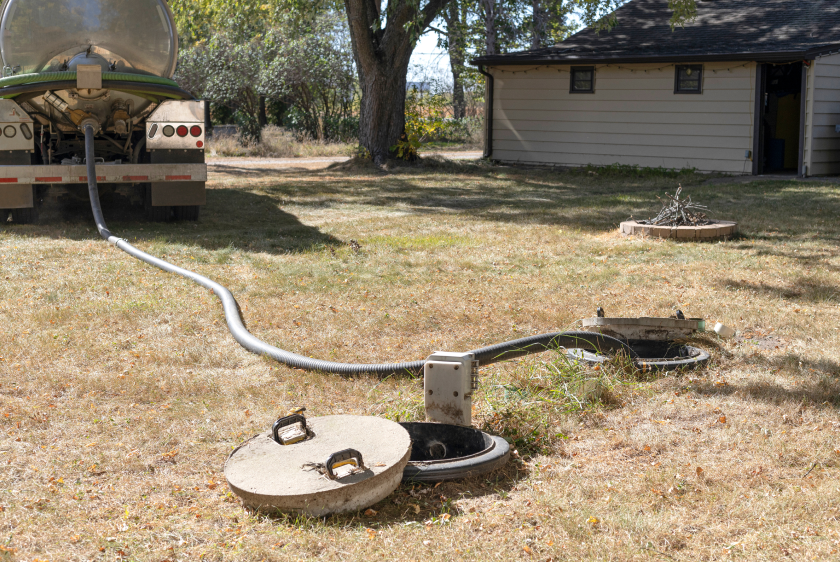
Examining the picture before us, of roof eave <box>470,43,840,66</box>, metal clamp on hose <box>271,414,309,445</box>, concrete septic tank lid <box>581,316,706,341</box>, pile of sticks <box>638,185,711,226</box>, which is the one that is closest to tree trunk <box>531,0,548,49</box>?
roof eave <box>470,43,840,66</box>

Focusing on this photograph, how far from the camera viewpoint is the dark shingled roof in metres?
14.9

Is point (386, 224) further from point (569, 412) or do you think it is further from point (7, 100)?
point (569, 412)

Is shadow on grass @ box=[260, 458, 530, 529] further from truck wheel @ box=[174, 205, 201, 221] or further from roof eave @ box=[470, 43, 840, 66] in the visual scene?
roof eave @ box=[470, 43, 840, 66]

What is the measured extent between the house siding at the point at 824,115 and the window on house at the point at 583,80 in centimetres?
450

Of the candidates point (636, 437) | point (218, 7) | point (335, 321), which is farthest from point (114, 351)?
point (218, 7)

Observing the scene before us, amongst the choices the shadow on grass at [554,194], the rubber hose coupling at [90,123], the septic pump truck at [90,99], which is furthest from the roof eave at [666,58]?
the rubber hose coupling at [90,123]

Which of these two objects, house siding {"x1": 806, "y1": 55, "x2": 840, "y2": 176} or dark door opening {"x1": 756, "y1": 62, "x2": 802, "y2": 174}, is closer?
house siding {"x1": 806, "y1": 55, "x2": 840, "y2": 176}

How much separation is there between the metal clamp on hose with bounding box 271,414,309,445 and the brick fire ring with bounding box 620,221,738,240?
5673mm

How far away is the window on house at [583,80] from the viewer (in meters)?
17.4

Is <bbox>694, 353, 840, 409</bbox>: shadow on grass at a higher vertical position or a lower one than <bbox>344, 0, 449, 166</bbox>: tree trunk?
lower

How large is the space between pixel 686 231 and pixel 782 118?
11.1m

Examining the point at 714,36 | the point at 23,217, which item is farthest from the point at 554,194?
the point at 23,217

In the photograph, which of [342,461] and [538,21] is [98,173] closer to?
[342,461]

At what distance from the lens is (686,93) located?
1609cm
